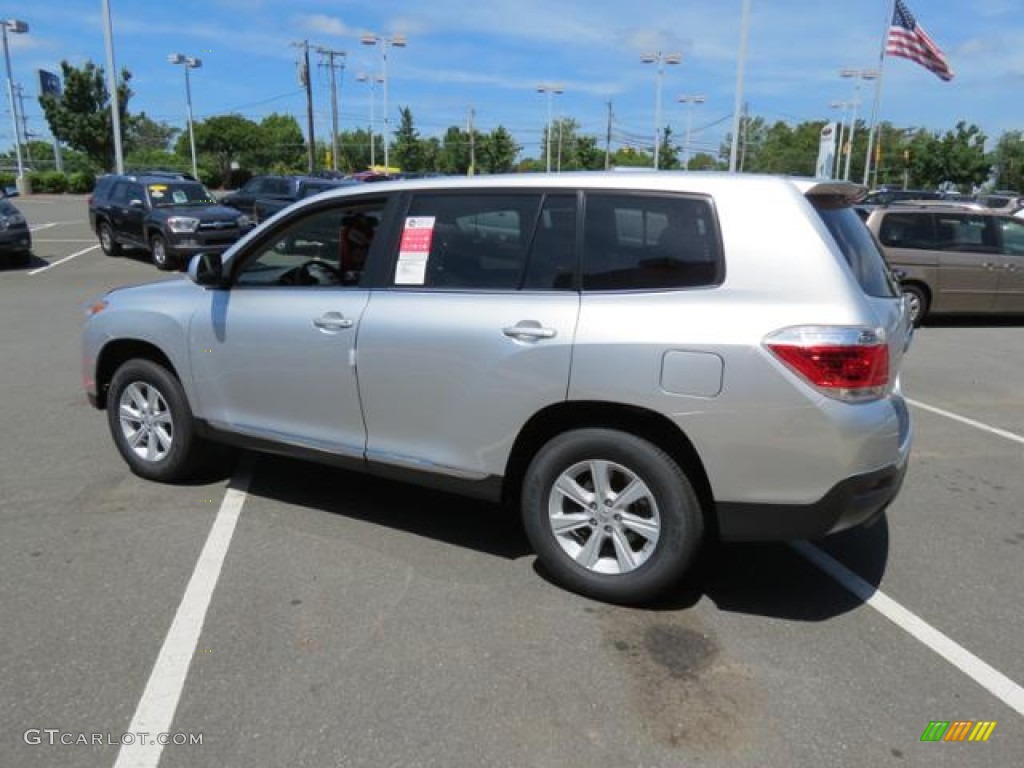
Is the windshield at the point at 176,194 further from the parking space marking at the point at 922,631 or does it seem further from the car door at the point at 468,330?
the parking space marking at the point at 922,631

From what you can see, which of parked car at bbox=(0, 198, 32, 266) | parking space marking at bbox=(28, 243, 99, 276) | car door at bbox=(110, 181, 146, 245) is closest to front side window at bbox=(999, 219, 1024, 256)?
car door at bbox=(110, 181, 146, 245)

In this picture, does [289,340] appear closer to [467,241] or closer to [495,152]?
[467,241]

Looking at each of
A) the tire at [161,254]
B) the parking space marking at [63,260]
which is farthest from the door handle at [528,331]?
the parking space marking at [63,260]

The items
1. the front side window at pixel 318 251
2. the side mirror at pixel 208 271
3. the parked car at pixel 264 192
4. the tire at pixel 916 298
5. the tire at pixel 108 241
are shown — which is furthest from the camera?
the parked car at pixel 264 192

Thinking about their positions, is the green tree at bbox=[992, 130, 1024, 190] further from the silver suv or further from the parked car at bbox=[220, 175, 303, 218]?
the silver suv

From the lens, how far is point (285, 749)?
2.64m

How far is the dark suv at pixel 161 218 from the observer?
637 inches

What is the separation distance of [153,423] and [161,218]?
13.0 meters

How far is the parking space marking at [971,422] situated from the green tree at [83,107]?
50.2 m

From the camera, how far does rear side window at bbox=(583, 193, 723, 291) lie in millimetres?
3342

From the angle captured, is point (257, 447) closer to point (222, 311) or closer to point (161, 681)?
point (222, 311)

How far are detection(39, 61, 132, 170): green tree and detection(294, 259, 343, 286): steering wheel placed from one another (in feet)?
164

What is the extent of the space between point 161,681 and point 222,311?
83.1 inches

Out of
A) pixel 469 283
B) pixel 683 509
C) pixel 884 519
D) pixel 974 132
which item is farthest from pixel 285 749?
pixel 974 132
